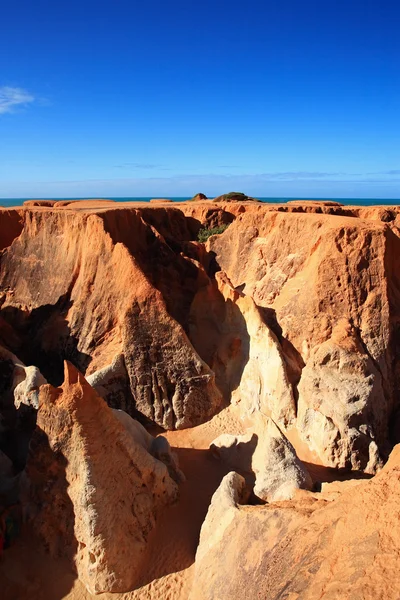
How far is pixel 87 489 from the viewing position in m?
6.38

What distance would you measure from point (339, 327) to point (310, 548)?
20.3 ft

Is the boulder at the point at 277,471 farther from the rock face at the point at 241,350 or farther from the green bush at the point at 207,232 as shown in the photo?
the green bush at the point at 207,232

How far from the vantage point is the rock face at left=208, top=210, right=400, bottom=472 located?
910cm

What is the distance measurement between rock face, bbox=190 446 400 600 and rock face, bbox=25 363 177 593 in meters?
1.16

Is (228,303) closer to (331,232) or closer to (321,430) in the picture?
(331,232)

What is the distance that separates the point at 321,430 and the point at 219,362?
3.51m

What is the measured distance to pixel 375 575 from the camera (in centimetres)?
360

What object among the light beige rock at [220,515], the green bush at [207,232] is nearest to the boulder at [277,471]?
the light beige rock at [220,515]

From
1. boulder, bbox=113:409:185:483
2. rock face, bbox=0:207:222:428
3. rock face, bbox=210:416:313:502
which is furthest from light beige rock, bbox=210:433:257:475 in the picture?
rock face, bbox=0:207:222:428

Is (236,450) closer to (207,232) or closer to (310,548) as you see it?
(310,548)

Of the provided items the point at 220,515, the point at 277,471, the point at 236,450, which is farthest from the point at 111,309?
the point at 220,515

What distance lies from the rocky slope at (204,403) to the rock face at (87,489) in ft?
0.08

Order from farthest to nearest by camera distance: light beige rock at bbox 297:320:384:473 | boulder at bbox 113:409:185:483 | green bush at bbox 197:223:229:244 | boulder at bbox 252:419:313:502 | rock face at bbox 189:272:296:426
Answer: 1. green bush at bbox 197:223:229:244
2. rock face at bbox 189:272:296:426
3. light beige rock at bbox 297:320:384:473
4. boulder at bbox 113:409:185:483
5. boulder at bbox 252:419:313:502

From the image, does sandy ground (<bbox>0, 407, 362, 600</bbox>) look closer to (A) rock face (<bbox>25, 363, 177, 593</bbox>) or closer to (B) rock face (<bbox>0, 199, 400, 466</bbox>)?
(A) rock face (<bbox>25, 363, 177, 593</bbox>)
